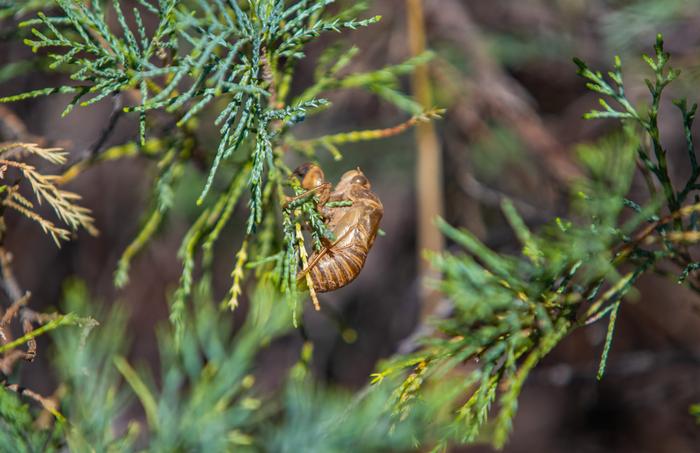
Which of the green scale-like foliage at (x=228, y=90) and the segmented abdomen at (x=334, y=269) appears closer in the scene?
the green scale-like foliage at (x=228, y=90)

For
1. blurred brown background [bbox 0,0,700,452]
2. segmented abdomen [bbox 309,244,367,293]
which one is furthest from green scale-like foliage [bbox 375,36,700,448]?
blurred brown background [bbox 0,0,700,452]

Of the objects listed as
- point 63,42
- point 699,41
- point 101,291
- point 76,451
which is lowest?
point 101,291

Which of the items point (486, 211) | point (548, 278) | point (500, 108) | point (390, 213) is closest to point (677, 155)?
point (486, 211)

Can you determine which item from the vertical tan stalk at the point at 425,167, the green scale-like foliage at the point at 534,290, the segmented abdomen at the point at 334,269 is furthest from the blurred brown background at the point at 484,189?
the segmented abdomen at the point at 334,269

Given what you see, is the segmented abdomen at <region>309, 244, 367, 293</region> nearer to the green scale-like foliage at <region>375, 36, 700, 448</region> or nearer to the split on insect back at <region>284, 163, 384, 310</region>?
the split on insect back at <region>284, 163, 384, 310</region>

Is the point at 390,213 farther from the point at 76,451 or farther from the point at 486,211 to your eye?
the point at 76,451

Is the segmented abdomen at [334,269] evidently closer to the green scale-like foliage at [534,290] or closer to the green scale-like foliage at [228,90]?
the green scale-like foliage at [228,90]
